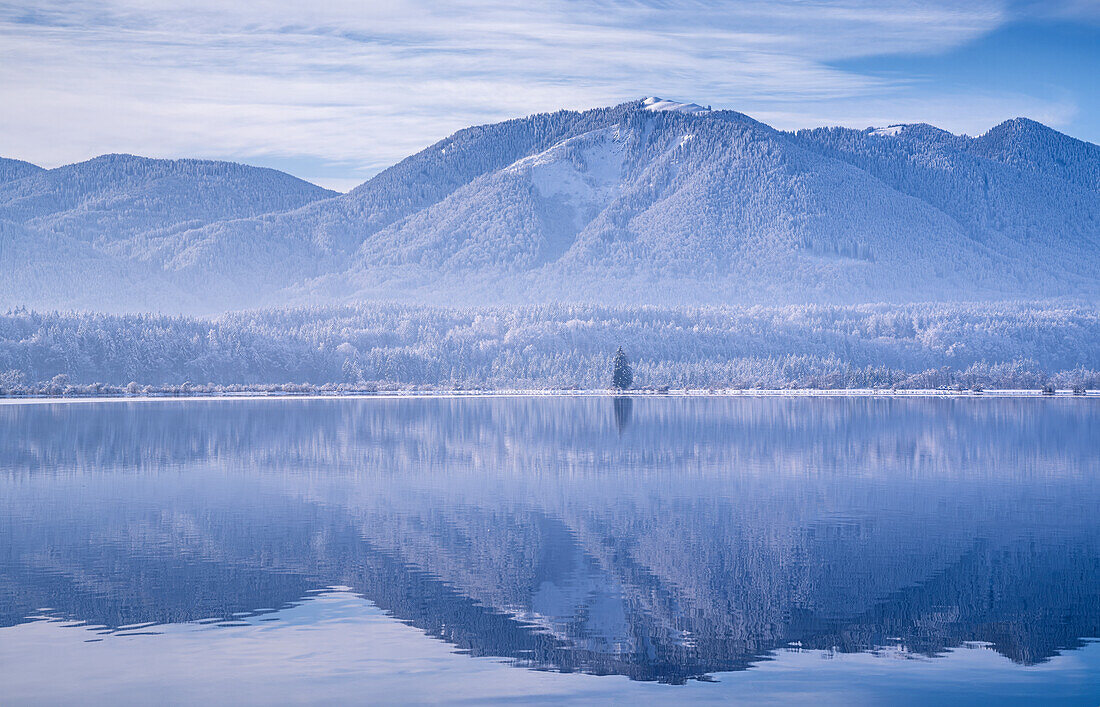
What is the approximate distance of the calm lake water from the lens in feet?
67.6

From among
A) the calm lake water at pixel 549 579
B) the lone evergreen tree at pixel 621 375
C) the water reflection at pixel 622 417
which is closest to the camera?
the calm lake water at pixel 549 579

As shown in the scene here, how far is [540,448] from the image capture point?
61.0m

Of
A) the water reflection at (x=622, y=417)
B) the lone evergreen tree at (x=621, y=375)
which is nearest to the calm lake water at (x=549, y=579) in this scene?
the water reflection at (x=622, y=417)

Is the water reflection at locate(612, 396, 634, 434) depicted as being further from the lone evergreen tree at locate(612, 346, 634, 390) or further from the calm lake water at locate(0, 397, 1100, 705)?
Result: the lone evergreen tree at locate(612, 346, 634, 390)

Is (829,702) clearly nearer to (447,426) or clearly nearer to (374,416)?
(447,426)

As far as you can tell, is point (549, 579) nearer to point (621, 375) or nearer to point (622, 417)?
point (622, 417)

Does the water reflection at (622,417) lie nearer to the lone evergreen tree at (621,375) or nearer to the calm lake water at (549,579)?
the calm lake water at (549,579)

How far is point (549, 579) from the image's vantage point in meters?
27.8

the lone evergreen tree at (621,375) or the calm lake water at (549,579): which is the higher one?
the lone evergreen tree at (621,375)

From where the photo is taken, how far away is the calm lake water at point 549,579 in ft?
67.6

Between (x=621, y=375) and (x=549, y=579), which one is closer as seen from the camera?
(x=549, y=579)

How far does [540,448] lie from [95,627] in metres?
38.2

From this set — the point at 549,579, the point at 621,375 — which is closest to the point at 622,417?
the point at 549,579

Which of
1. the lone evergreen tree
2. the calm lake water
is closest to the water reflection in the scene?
the calm lake water
